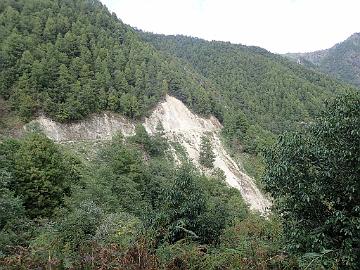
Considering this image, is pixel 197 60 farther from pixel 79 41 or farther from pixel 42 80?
pixel 42 80

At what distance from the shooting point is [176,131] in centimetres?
6112


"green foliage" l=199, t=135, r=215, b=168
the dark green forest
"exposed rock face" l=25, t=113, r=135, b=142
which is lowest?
"green foliage" l=199, t=135, r=215, b=168

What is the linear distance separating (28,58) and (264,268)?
5508 centimetres

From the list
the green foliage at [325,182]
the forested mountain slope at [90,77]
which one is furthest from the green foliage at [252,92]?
the green foliage at [325,182]

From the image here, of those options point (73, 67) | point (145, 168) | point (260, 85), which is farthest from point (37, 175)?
point (260, 85)

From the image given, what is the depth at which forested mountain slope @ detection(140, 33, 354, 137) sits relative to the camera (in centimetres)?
9650

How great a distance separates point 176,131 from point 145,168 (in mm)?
19529

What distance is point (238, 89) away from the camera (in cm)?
10769

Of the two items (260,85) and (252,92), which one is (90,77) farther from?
(260,85)

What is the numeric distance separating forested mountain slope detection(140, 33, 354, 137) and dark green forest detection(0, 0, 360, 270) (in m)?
0.66

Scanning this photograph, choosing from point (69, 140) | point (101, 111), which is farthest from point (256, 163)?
point (69, 140)

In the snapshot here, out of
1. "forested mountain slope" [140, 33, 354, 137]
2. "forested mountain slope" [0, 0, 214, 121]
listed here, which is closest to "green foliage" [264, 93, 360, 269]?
"forested mountain slope" [0, 0, 214, 121]

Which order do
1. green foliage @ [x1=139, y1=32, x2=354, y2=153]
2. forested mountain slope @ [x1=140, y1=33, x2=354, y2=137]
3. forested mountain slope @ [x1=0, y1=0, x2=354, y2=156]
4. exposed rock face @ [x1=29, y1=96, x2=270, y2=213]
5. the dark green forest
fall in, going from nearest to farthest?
1. the dark green forest
2. exposed rock face @ [x1=29, y1=96, x2=270, y2=213]
3. forested mountain slope @ [x1=0, y1=0, x2=354, y2=156]
4. green foliage @ [x1=139, y1=32, x2=354, y2=153]
5. forested mountain slope @ [x1=140, y1=33, x2=354, y2=137]

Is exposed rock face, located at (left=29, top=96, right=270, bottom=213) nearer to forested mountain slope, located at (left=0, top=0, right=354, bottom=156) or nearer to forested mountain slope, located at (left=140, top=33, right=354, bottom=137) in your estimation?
forested mountain slope, located at (left=0, top=0, right=354, bottom=156)
